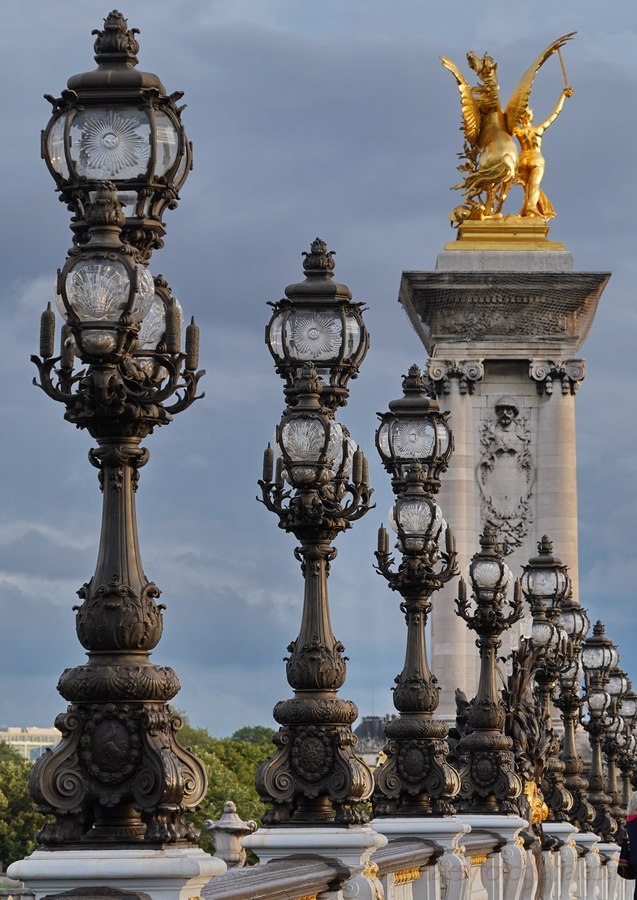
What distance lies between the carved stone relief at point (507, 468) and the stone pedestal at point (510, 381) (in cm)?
3

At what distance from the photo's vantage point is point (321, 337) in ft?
62.7

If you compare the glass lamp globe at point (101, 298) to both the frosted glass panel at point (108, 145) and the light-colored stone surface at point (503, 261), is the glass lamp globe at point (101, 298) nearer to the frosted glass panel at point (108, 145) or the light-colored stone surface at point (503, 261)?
the frosted glass panel at point (108, 145)

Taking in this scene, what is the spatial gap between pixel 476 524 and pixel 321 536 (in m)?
46.3

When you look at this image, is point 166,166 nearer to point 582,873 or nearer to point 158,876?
point 158,876

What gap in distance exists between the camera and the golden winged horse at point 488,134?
2689 inches

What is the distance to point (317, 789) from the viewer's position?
58.2 ft

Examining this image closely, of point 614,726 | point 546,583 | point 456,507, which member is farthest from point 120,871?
point 456,507

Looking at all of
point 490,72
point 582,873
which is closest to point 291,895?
point 582,873

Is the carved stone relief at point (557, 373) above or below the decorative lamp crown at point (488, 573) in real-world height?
above

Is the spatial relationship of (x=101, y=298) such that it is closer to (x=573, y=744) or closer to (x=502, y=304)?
(x=573, y=744)

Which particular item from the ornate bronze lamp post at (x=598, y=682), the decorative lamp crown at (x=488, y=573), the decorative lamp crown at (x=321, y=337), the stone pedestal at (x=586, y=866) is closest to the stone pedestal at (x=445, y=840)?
the decorative lamp crown at (x=321, y=337)

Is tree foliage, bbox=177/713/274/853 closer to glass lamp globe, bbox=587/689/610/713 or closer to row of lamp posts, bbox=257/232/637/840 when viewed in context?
glass lamp globe, bbox=587/689/610/713

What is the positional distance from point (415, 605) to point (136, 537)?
10.8 metres

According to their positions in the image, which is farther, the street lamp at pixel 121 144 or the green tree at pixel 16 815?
the green tree at pixel 16 815
